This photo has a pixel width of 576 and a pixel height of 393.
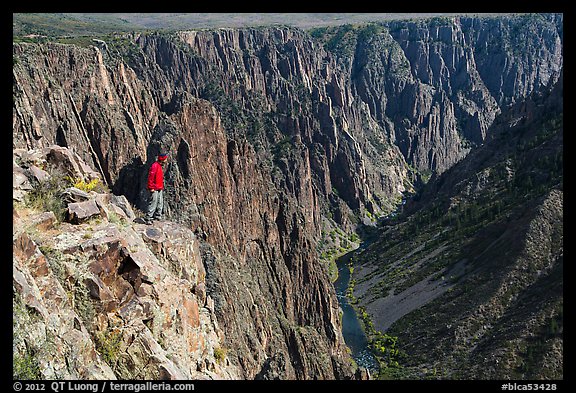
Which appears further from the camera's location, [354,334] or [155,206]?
[354,334]

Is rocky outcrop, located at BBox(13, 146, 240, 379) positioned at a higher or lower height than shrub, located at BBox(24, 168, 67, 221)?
lower

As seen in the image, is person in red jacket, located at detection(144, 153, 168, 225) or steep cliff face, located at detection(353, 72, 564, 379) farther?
steep cliff face, located at detection(353, 72, 564, 379)

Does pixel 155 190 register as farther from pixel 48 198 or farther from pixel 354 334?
pixel 354 334

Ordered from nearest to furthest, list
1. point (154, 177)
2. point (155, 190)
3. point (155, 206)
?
point (154, 177)
point (155, 206)
point (155, 190)

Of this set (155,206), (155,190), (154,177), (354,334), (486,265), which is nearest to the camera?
(154,177)

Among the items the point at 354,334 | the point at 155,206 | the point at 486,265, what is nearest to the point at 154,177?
the point at 155,206

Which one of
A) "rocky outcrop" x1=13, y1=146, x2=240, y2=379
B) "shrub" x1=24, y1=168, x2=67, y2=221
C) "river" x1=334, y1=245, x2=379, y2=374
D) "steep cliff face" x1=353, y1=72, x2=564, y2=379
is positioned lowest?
"river" x1=334, y1=245, x2=379, y2=374

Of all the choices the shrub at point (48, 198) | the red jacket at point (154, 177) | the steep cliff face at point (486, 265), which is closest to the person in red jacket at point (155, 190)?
the red jacket at point (154, 177)

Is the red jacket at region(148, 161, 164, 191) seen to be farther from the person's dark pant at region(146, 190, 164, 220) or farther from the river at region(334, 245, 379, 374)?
the river at region(334, 245, 379, 374)

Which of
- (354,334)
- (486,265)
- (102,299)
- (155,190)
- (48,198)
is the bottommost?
(354,334)

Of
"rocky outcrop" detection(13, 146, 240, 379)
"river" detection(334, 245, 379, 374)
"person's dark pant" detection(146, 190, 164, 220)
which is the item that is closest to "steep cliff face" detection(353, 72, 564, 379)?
"river" detection(334, 245, 379, 374)

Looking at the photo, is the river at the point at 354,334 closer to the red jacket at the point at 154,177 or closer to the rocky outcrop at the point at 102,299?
the red jacket at the point at 154,177

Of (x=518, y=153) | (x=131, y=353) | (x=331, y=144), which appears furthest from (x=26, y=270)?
(x=331, y=144)
